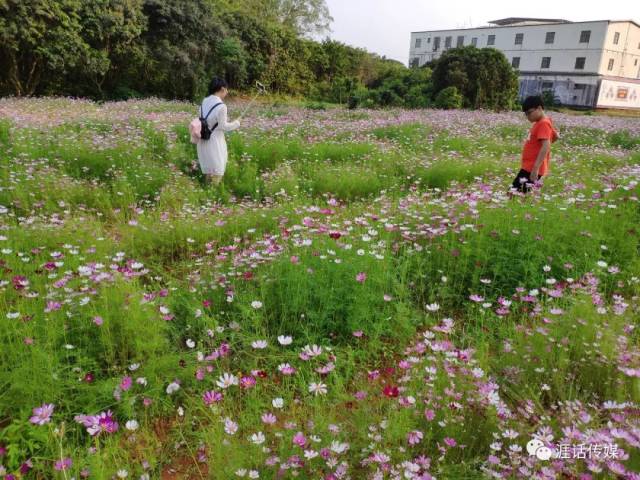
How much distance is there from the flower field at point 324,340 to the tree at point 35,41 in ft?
47.5

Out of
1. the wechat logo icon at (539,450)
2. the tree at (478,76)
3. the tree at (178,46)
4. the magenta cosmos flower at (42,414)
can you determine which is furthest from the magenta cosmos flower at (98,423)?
the tree at (178,46)

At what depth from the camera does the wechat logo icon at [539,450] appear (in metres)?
1.88

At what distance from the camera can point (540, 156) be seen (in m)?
5.53

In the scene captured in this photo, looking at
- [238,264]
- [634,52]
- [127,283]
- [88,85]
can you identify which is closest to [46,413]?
[127,283]

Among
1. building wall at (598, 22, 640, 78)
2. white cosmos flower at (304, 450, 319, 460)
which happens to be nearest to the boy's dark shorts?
white cosmos flower at (304, 450, 319, 460)

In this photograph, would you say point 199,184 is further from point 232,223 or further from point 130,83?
point 130,83

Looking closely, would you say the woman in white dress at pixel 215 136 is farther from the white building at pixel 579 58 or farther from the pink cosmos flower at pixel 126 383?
the white building at pixel 579 58

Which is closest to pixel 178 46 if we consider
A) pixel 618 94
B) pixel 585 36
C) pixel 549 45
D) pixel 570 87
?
pixel 570 87

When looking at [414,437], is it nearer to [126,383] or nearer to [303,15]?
[126,383]

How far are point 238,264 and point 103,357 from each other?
4.29 ft

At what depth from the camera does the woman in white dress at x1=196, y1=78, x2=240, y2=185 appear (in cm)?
640

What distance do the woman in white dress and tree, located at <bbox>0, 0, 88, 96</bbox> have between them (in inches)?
583

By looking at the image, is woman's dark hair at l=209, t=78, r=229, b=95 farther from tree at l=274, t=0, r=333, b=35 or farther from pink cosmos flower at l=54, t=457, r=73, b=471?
tree at l=274, t=0, r=333, b=35

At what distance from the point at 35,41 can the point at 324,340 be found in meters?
20.1
